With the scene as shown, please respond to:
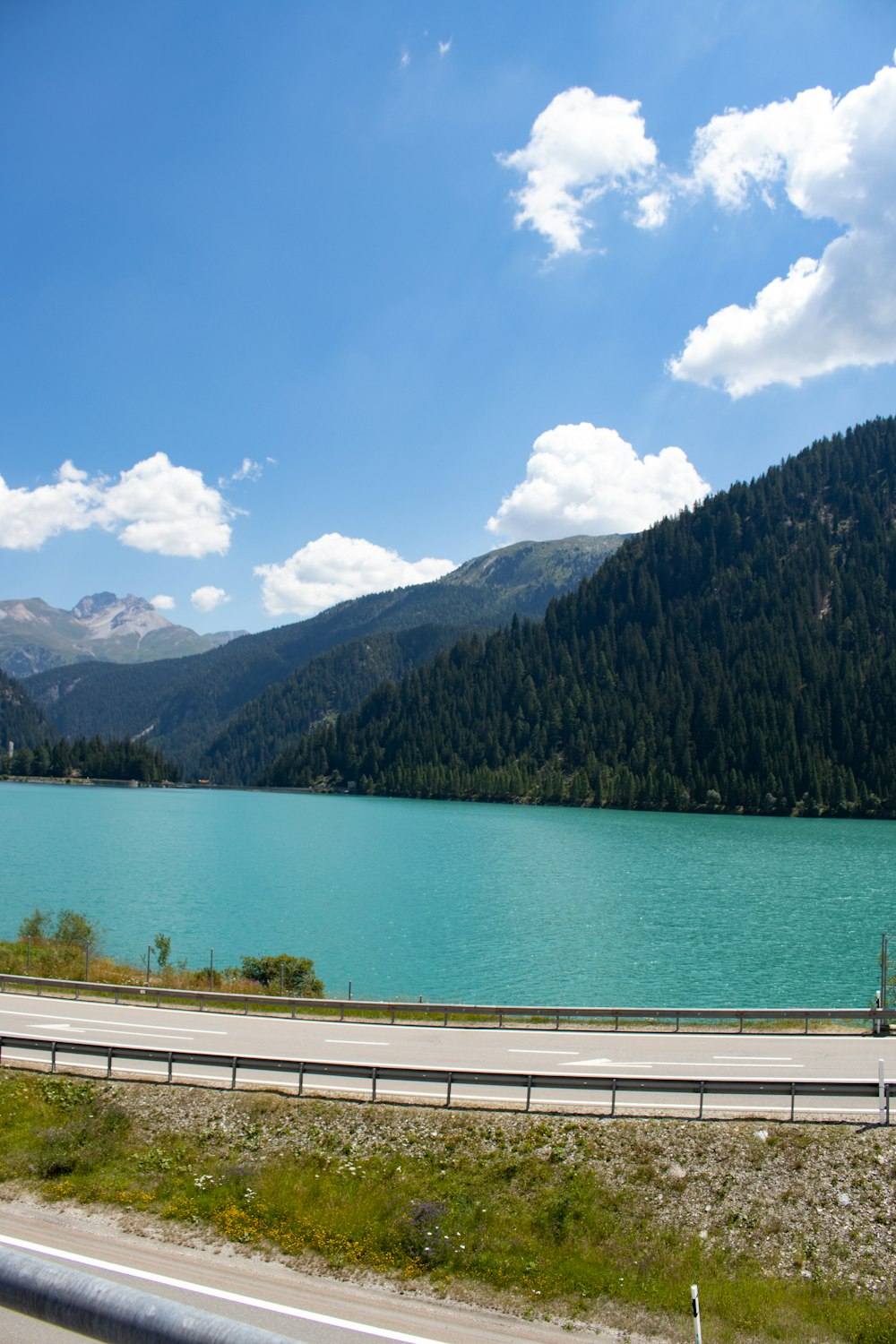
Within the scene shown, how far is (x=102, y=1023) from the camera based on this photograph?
100ft

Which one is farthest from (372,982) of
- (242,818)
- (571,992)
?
(242,818)

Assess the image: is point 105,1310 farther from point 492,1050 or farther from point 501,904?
point 501,904

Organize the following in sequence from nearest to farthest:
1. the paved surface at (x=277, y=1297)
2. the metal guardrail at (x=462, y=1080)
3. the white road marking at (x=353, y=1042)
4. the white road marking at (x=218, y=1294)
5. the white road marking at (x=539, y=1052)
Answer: the white road marking at (x=218, y=1294), the paved surface at (x=277, y=1297), the metal guardrail at (x=462, y=1080), the white road marking at (x=539, y=1052), the white road marking at (x=353, y=1042)

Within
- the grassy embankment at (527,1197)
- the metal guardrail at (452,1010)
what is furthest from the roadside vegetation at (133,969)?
the grassy embankment at (527,1197)

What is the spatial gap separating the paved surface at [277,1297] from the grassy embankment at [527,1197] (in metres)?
0.61

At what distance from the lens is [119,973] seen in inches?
1641

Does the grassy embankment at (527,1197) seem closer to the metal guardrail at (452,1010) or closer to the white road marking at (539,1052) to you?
the white road marking at (539,1052)

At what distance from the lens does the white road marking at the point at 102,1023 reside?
29.2 metres

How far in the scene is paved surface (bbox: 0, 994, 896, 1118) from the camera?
23.0 metres

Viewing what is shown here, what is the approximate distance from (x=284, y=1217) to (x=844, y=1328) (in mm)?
10788

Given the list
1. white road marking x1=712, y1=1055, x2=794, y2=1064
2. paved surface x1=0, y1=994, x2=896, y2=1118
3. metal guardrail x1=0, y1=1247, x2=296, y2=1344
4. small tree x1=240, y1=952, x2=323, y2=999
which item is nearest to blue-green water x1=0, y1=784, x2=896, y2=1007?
small tree x1=240, y1=952, x2=323, y2=999

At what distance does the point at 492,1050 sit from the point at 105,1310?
24.5 metres

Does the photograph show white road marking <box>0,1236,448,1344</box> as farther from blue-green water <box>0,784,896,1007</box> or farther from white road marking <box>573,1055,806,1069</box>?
blue-green water <box>0,784,896,1007</box>

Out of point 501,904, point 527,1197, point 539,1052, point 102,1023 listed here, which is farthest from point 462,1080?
point 501,904
